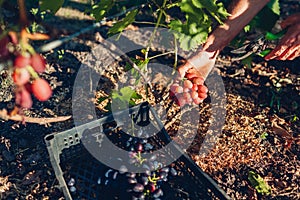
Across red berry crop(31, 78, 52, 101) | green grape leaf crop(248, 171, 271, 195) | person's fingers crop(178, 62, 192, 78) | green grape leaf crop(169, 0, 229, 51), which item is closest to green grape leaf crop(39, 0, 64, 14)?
green grape leaf crop(169, 0, 229, 51)

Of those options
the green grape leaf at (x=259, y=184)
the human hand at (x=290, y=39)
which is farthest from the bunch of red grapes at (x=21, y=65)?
the green grape leaf at (x=259, y=184)

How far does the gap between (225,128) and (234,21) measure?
0.70 meters

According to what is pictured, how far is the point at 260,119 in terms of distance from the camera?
8.00 feet

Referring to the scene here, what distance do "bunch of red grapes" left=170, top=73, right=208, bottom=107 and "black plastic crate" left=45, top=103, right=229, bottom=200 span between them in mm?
168

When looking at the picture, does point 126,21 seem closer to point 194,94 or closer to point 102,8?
point 102,8

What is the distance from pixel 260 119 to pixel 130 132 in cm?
85

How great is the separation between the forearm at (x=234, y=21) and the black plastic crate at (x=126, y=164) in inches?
18.8

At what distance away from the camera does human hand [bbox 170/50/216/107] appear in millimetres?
2059

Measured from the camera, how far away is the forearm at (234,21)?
1.90 m

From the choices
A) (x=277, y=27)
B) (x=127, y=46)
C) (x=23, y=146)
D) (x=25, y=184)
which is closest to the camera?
(x=25, y=184)

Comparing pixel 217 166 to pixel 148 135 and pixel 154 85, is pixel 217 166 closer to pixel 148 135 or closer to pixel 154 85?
pixel 148 135

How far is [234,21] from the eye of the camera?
1957 millimetres

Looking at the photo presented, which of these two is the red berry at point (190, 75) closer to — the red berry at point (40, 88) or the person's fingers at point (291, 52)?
the person's fingers at point (291, 52)

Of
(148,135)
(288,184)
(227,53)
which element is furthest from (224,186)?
(227,53)
